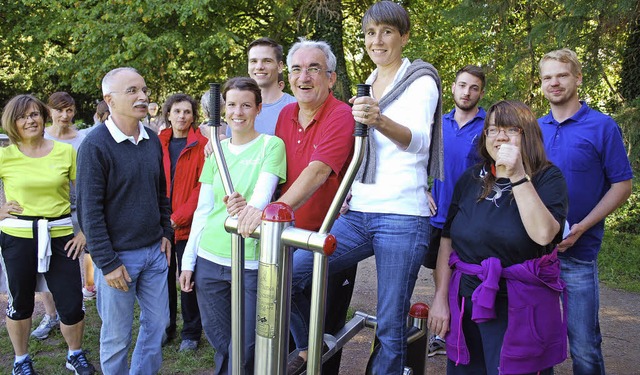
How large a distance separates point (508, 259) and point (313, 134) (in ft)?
3.33

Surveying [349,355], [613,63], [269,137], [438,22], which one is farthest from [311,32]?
[269,137]

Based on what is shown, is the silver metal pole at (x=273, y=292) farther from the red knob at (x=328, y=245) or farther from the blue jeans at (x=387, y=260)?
the blue jeans at (x=387, y=260)

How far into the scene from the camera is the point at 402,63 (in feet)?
8.61

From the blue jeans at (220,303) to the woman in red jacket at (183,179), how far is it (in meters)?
1.44

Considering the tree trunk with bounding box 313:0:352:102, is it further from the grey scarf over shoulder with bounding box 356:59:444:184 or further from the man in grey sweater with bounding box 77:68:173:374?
the grey scarf over shoulder with bounding box 356:59:444:184

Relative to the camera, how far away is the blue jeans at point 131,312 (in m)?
3.05

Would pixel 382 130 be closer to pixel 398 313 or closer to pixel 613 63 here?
pixel 398 313

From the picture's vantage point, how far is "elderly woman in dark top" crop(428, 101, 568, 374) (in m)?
2.31

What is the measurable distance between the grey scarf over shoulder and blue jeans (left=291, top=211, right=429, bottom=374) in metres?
0.19

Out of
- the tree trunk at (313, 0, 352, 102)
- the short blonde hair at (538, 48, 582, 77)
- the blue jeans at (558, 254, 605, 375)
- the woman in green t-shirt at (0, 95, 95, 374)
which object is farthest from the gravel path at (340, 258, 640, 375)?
the tree trunk at (313, 0, 352, 102)

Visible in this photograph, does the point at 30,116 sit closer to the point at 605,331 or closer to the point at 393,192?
the point at 393,192

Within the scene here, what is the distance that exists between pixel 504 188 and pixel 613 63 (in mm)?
6845

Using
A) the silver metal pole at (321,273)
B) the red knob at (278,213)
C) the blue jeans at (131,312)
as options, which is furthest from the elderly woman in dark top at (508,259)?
the blue jeans at (131,312)

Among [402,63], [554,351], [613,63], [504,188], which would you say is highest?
[613,63]
